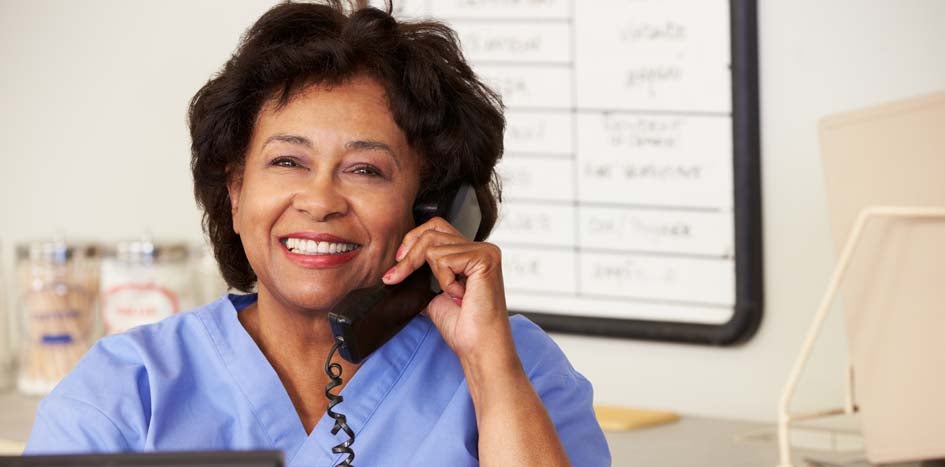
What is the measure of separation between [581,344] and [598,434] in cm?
58

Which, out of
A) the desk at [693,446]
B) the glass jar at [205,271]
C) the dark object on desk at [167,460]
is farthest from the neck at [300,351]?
the glass jar at [205,271]

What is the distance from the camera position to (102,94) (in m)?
2.34

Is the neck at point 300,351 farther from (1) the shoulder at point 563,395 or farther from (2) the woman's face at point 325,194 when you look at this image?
(1) the shoulder at point 563,395

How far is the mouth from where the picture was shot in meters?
1.30

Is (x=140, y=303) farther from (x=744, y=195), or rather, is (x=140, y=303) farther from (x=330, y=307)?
(x=744, y=195)

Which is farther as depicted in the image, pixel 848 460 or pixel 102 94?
pixel 102 94

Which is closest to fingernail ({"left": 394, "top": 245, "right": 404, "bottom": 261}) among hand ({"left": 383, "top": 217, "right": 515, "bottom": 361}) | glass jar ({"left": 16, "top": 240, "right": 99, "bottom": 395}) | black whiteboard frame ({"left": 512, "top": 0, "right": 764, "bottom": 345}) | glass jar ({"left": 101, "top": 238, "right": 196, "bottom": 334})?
hand ({"left": 383, "top": 217, "right": 515, "bottom": 361})

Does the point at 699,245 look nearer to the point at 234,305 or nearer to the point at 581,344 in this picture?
the point at 581,344

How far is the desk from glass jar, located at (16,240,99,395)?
29 centimetres

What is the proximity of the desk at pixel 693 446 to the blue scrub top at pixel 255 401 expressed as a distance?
0.26 m

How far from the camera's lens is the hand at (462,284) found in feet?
4.25

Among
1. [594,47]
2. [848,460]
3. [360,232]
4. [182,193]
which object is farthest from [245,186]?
[182,193]

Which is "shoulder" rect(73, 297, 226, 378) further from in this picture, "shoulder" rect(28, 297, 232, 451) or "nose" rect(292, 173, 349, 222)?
"nose" rect(292, 173, 349, 222)

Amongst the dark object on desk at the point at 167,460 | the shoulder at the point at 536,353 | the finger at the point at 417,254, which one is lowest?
the shoulder at the point at 536,353
